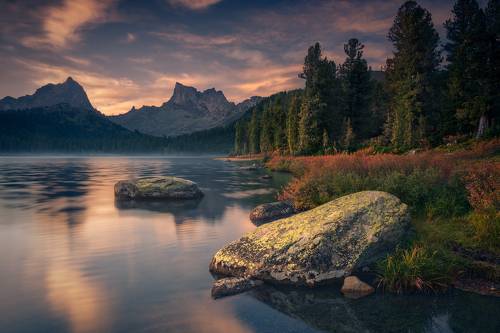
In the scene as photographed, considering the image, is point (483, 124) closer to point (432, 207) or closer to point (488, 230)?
point (432, 207)

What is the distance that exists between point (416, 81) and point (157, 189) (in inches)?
1469

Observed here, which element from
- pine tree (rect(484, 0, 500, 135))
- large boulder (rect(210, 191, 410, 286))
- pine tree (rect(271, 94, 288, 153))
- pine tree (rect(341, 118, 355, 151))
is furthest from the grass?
pine tree (rect(271, 94, 288, 153))

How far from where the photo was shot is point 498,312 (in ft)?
20.4

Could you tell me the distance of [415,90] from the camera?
1640 inches

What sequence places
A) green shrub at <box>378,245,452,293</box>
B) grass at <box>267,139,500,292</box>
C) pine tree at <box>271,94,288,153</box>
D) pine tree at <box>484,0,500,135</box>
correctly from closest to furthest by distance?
1. green shrub at <box>378,245,452,293</box>
2. grass at <box>267,139,500,292</box>
3. pine tree at <box>484,0,500,135</box>
4. pine tree at <box>271,94,288,153</box>

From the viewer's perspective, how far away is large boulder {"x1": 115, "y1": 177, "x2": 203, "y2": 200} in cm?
2069

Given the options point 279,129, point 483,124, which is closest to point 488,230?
point 483,124

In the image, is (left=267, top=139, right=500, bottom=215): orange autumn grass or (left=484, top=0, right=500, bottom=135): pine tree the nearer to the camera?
(left=267, top=139, right=500, bottom=215): orange autumn grass

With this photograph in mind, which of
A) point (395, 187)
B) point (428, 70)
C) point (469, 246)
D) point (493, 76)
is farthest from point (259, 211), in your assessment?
point (428, 70)

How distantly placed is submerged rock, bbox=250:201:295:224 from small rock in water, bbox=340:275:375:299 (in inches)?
295

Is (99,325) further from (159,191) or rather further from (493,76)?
(493,76)

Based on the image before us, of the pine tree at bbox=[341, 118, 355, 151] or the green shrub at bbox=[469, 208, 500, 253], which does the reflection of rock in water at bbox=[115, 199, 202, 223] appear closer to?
the green shrub at bbox=[469, 208, 500, 253]

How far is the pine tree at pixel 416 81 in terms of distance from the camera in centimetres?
4150

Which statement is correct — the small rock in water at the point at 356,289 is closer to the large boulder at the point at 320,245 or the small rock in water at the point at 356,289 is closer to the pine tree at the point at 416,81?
the large boulder at the point at 320,245
